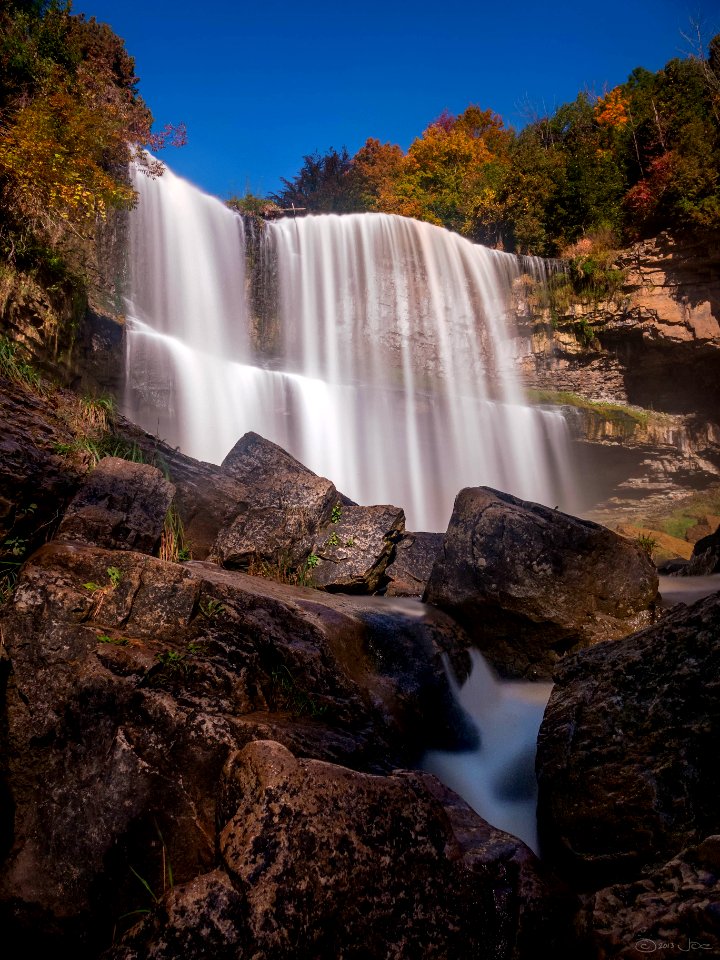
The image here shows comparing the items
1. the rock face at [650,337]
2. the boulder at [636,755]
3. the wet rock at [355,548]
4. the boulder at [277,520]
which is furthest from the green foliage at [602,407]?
the boulder at [636,755]

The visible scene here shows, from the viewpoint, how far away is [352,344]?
62.0 ft

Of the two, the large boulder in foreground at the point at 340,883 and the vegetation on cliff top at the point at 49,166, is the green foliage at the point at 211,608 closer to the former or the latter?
the large boulder in foreground at the point at 340,883

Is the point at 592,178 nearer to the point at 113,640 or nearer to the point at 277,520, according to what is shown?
the point at 277,520

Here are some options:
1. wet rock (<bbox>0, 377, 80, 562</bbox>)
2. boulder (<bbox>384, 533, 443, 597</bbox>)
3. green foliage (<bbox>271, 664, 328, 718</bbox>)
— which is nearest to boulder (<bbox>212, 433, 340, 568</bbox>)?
boulder (<bbox>384, 533, 443, 597</bbox>)

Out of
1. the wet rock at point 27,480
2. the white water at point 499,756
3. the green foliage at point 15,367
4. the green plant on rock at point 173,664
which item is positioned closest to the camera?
the green plant on rock at point 173,664

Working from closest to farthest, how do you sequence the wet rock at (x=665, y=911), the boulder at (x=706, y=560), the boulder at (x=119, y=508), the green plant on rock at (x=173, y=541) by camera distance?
the wet rock at (x=665, y=911)
the boulder at (x=119, y=508)
the green plant on rock at (x=173, y=541)
the boulder at (x=706, y=560)

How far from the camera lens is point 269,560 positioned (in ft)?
20.8

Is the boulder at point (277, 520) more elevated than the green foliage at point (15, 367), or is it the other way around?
the green foliage at point (15, 367)

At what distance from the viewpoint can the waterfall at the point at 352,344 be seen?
581 inches

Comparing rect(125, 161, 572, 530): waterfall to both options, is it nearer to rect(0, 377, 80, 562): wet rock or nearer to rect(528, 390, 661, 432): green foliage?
rect(528, 390, 661, 432): green foliage

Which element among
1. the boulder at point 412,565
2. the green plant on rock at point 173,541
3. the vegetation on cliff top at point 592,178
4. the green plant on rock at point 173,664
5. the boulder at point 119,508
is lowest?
the boulder at point 412,565

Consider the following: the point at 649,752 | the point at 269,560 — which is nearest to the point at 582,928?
the point at 649,752

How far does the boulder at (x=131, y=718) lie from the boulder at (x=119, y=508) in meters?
0.65

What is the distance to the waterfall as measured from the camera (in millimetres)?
14750
